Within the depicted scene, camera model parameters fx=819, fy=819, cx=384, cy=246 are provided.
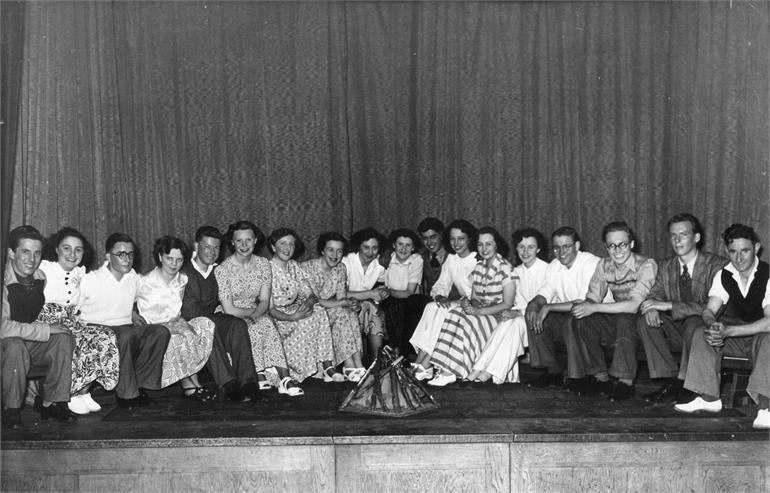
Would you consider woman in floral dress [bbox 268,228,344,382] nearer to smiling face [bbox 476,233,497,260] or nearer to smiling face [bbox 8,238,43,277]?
smiling face [bbox 476,233,497,260]

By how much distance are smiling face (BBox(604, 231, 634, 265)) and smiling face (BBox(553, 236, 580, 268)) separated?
12.5 inches

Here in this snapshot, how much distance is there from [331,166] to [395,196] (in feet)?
1.84

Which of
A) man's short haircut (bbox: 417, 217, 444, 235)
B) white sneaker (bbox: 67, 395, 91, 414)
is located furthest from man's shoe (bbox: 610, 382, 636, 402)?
white sneaker (bbox: 67, 395, 91, 414)

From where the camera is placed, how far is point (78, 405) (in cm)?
428

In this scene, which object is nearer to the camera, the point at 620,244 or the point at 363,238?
the point at 620,244

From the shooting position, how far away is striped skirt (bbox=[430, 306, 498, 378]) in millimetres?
5012

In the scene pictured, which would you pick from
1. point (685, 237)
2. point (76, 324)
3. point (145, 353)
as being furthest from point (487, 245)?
point (76, 324)

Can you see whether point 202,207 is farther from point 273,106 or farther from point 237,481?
point 237,481

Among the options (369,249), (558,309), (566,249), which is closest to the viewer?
(558,309)

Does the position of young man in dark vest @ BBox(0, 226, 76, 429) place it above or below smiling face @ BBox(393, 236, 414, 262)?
below

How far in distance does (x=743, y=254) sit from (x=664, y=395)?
858 mm

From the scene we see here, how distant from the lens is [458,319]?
16.8 feet

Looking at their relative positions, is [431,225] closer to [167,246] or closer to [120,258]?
[167,246]

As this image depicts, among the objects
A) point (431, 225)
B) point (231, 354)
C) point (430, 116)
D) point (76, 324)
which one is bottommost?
point (231, 354)
